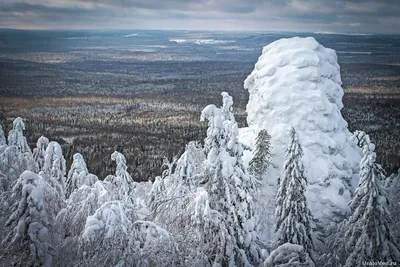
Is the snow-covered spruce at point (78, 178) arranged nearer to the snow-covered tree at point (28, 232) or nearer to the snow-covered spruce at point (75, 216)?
the snow-covered spruce at point (75, 216)

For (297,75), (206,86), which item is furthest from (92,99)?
(297,75)

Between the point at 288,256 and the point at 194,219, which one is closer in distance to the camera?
the point at 288,256

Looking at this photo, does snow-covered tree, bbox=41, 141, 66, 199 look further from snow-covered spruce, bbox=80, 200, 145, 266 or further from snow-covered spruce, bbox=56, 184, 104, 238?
snow-covered spruce, bbox=80, 200, 145, 266

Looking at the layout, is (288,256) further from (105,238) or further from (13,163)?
(13,163)

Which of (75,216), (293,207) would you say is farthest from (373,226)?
(75,216)

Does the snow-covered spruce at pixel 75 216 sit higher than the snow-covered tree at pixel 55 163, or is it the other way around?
the snow-covered spruce at pixel 75 216

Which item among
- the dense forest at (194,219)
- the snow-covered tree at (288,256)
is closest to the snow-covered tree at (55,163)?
the dense forest at (194,219)
